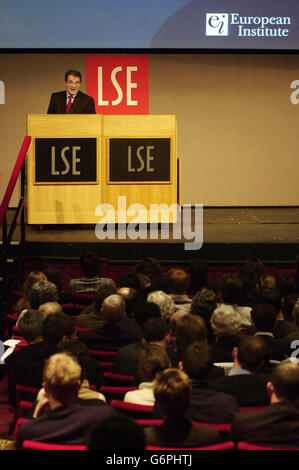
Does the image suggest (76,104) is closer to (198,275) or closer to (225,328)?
(198,275)

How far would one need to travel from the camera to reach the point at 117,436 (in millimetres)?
2164

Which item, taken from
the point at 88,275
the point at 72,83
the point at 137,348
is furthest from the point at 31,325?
the point at 72,83

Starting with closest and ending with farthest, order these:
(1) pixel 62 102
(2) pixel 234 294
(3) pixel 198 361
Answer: (3) pixel 198 361
(2) pixel 234 294
(1) pixel 62 102

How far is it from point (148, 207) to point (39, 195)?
1.01 metres

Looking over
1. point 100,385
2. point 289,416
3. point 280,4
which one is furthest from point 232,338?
point 280,4

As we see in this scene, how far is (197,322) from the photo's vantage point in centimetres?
Result: 395

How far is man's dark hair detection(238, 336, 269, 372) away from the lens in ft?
11.8

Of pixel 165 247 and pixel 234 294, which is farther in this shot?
pixel 165 247

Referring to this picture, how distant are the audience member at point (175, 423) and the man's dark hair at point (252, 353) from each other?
2.57 feet

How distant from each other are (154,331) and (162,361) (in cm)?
56

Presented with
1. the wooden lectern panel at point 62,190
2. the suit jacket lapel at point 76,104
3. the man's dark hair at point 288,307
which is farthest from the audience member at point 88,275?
the suit jacket lapel at point 76,104

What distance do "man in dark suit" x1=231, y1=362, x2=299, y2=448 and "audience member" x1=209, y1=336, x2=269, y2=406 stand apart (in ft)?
1.38

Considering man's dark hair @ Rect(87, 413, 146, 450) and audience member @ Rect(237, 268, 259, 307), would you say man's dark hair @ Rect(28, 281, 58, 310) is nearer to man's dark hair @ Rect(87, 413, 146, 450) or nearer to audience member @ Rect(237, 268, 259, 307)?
audience member @ Rect(237, 268, 259, 307)
